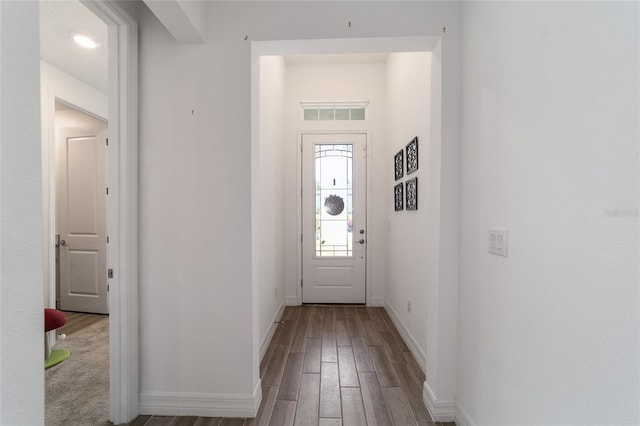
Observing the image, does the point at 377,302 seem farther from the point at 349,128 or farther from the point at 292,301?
the point at 349,128

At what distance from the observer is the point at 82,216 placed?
3.83 meters

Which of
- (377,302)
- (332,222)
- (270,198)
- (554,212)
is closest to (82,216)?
(270,198)

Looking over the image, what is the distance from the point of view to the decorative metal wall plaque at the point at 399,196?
3054 millimetres

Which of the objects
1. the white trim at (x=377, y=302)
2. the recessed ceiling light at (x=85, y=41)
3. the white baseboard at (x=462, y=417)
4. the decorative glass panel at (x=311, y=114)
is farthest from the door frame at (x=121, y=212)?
the white trim at (x=377, y=302)

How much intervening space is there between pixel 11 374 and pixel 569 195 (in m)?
1.63

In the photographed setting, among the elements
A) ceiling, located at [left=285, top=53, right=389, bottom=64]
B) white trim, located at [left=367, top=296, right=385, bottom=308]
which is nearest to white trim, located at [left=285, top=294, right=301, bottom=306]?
white trim, located at [left=367, top=296, right=385, bottom=308]

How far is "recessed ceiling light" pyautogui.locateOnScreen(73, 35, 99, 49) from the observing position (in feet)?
8.38

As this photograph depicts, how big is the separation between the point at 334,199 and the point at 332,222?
0.31m

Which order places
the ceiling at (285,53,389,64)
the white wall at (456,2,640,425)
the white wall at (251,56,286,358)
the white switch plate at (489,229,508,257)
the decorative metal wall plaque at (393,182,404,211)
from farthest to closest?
the ceiling at (285,53,389,64), the decorative metal wall plaque at (393,182,404,211), the white wall at (251,56,286,358), the white switch plate at (489,229,508,257), the white wall at (456,2,640,425)

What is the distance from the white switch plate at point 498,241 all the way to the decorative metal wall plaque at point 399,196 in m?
1.63

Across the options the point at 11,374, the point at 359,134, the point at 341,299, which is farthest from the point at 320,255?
the point at 11,374

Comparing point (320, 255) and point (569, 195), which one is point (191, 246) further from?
point (320, 255)

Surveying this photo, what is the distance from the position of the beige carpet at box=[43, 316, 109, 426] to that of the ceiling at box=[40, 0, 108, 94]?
2749 mm

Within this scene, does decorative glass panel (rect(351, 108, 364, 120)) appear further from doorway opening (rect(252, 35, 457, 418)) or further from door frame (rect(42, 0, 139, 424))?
door frame (rect(42, 0, 139, 424))
